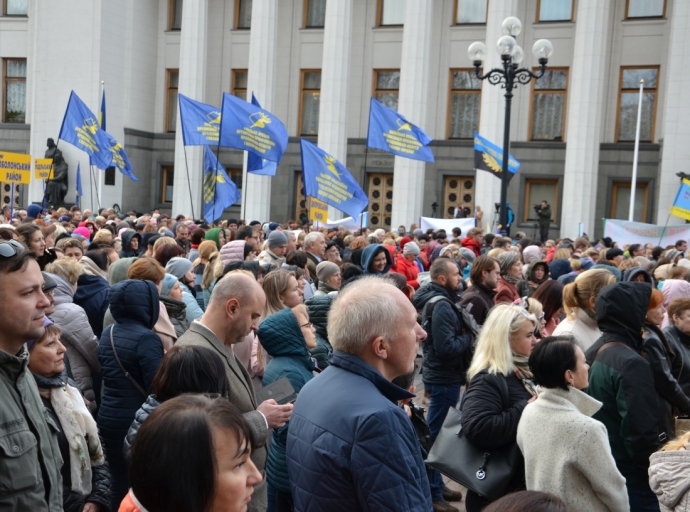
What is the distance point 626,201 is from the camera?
29188 millimetres

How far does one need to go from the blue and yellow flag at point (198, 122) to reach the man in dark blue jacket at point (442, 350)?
11.3 metres

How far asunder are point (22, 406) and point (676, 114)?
26793 millimetres

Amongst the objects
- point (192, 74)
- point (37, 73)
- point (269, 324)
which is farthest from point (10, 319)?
point (37, 73)

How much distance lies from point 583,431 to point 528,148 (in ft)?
89.8

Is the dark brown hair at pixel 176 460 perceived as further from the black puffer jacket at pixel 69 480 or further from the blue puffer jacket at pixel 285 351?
the blue puffer jacket at pixel 285 351

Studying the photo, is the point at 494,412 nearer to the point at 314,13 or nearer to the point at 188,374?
the point at 188,374

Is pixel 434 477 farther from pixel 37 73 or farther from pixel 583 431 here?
pixel 37 73

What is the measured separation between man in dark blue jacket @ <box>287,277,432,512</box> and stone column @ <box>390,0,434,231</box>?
25606 mm

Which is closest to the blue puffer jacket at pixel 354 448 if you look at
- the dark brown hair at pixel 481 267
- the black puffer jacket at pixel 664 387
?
the black puffer jacket at pixel 664 387

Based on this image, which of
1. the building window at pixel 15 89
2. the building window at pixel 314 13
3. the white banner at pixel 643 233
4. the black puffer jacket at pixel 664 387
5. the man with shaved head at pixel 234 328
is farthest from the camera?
the building window at pixel 15 89

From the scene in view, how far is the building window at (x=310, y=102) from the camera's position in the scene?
33.1m

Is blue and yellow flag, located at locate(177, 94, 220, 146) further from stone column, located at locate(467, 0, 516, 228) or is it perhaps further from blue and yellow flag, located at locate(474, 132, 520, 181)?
stone column, located at locate(467, 0, 516, 228)

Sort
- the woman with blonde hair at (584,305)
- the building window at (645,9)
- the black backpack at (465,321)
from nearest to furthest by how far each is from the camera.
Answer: the woman with blonde hair at (584,305)
the black backpack at (465,321)
the building window at (645,9)

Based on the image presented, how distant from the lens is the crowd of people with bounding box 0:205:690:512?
8.81 feet
